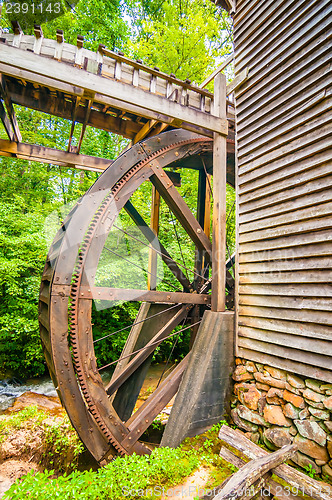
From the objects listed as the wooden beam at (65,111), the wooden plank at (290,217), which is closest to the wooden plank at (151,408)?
the wooden plank at (290,217)

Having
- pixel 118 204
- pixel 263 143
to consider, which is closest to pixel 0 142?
pixel 118 204

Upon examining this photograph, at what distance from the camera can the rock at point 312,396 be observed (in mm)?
2371

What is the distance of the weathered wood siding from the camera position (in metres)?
2.51

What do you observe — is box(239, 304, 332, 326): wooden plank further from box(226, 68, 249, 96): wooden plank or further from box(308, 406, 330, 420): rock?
box(226, 68, 249, 96): wooden plank

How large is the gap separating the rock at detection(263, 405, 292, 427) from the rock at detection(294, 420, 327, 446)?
0.38 ft

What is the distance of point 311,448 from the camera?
238 cm

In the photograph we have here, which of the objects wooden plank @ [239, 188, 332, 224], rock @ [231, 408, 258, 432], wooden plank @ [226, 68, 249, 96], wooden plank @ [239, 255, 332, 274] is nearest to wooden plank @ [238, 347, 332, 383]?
rock @ [231, 408, 258, 432]

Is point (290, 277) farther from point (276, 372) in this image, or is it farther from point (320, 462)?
point (320, 462)

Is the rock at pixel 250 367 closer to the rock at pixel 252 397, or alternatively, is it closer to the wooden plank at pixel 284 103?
the rock at pixel 252 397

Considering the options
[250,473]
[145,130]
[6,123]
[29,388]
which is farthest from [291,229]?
[29,388]

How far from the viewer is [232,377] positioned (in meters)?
3.22

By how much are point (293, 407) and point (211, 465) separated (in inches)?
37.3

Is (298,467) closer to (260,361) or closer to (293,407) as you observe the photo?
(293,407)

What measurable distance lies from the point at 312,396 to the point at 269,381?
0.46 meters
